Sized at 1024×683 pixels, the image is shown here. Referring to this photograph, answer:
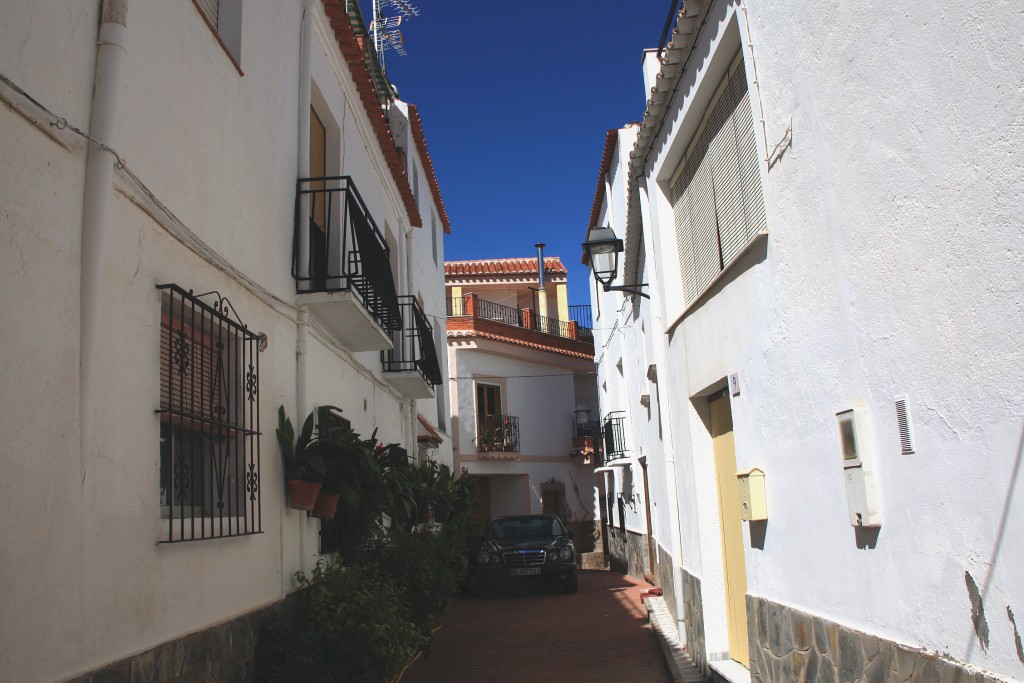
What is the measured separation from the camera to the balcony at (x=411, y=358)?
36.3 feet

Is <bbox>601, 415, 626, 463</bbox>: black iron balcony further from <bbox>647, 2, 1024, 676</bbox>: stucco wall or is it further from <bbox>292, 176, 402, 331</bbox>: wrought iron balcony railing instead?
<bbox>647, 2, 1024, 676</bbox>: stucco wall

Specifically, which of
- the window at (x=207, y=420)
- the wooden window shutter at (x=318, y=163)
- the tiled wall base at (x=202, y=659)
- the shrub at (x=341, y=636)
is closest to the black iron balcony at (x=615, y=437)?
the wooden window shutter at (x=318, y=163)

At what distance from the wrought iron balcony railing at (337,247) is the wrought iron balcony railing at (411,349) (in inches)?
75.1

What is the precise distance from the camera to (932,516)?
3.26 metres

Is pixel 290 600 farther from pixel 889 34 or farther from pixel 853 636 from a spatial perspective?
pixel 889 34

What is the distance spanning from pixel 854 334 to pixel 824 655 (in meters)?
1.69

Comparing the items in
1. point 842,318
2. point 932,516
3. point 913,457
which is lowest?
point 932,516

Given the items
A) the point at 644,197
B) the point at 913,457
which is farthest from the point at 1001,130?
the point at 644,197

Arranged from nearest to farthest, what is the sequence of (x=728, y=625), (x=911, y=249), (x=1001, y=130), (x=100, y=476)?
1. (x=1001, y=130)
2. (x=911, y=249)
3. (x=100, y=476)
4. (x=728, y=625)

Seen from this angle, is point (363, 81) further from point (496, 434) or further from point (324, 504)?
point (496, 434)

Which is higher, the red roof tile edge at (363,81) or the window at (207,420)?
the red roof tile edge at (363,81)

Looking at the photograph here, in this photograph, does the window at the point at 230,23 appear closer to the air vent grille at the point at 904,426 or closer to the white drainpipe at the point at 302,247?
the white drainpipe at the point at 302,247

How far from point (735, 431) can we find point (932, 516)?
2.83 m

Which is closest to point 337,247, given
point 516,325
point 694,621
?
point 694,621
